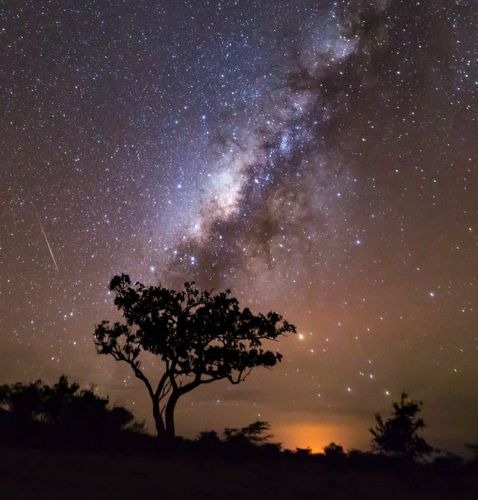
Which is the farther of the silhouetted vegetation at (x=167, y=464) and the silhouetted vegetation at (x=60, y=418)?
the silhouetted vegetation at (x=60, y=418)

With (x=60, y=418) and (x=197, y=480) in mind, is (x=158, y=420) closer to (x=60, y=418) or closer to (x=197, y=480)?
(x=60, y=418)

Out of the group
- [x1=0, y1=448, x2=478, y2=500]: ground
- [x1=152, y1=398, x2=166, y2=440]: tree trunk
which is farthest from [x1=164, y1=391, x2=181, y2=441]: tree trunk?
[x1=0, y1=448, x2=478, y2=500]: ground

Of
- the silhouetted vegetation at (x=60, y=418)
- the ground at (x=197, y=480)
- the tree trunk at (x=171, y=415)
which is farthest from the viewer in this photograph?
the tree trunk at (x=171, y=415)

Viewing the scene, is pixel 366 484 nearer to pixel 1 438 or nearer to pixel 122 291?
pixel 1 438

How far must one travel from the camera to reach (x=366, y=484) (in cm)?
1564

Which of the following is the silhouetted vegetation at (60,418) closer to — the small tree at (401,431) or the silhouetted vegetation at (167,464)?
the silhouetted vegetation at (167,464)

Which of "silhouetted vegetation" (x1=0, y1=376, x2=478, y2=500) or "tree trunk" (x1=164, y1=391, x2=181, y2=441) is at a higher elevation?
"tree trunk" (x1=164, y1=391, x2=181, y2=441)

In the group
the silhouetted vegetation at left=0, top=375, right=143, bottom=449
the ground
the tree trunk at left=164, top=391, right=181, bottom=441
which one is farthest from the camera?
the tree trunk at left=164, top=391, right=181, bottom=441

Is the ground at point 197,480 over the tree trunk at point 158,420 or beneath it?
beneath

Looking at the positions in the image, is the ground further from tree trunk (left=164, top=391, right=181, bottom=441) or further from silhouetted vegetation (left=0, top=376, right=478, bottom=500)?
tree trunk (left=164, top=391, right=181, bottom=441)

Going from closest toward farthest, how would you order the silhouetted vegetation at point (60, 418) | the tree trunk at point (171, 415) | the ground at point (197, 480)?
1. the ground at point (197, 480)
2. the silhouetted vegetation at point (60, 418)
3. the tree trunk at point (171, 415)

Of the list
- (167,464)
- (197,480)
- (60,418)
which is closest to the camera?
(197,480)

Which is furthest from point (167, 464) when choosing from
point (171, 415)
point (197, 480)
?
point (171, 415)

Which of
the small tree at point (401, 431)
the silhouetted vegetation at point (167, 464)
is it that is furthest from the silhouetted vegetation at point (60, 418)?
the small tree at point (401, 431)
